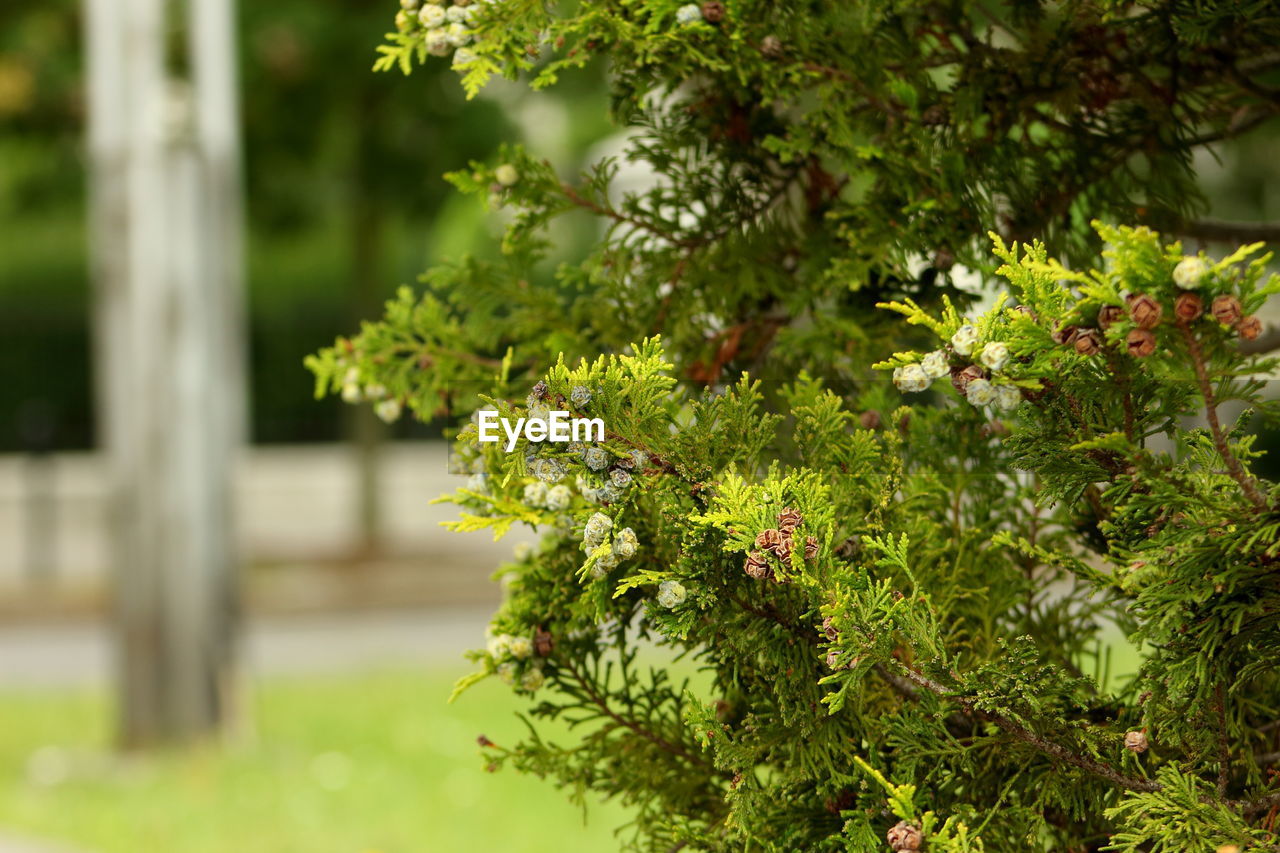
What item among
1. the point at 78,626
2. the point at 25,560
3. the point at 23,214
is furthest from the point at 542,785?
the point at 25,560

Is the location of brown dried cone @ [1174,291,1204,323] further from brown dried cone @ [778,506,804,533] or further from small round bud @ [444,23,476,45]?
small round bud @ [444,23,476,45]

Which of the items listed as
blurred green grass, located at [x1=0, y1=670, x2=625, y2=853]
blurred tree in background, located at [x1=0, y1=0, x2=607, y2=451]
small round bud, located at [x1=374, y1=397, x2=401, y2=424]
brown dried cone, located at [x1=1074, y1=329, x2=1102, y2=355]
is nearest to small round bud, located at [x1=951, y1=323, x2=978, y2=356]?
brown dried cone, located at [x1=1074, y1=329, x2=1102, y2=355]

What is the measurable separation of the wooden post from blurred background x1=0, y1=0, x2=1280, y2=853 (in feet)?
0.06

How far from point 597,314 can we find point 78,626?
1078 cm

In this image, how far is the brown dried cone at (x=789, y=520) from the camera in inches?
62.5

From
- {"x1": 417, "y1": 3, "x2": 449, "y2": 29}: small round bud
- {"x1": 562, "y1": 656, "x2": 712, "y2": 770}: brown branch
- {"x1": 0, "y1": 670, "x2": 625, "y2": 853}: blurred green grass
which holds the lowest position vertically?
{"x1": 0, "y1": 670, "x2": 625, "y2": 853}: blurred green grass

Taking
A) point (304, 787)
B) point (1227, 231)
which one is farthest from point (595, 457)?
point (304, 787)

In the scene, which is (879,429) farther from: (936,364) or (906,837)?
(906,837)

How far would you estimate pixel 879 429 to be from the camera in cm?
206

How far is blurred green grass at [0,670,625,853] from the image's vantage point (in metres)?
5.60

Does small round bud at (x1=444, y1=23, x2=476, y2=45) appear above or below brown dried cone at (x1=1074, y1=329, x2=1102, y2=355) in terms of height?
above

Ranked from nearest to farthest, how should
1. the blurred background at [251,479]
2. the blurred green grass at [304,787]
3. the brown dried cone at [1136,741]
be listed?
the brown dried cone at [1136,741], the blurred green grass at [304,787], the blurred background at [251,479]

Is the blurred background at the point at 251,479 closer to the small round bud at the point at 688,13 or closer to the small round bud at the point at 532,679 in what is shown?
the small round bud at the point at 688,13

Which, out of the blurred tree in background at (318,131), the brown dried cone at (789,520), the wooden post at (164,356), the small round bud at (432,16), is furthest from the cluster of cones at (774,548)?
the blurred tree in background at (318,131)
